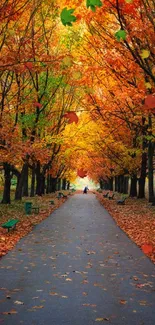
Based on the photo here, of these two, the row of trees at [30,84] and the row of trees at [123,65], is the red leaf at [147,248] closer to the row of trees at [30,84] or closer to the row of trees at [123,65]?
the row of trees at [123,65]

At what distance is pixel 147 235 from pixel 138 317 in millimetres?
8371

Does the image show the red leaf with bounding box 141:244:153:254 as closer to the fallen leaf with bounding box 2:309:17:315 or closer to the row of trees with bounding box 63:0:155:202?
the row of trees with bounding box 63:0:155:202

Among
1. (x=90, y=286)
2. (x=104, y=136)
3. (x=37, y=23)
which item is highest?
(x=37, y=23)

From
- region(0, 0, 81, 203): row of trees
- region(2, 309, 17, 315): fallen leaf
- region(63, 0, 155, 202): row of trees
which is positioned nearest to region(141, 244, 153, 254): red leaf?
region(63, 0, 155, 202): row of trees

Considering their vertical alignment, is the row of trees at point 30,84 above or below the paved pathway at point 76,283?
above

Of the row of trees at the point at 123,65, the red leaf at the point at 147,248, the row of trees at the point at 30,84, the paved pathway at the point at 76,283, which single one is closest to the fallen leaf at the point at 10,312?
the paved pathway at the point at 76,283

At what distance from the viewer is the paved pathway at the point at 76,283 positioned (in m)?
5.70

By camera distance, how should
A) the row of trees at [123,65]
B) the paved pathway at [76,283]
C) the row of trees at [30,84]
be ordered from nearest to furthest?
the paved pathway at [76,283]
the row of trees at [123,65]
the row of trees at [30,84]

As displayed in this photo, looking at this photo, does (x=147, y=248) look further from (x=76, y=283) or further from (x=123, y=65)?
(x=123, y=65)

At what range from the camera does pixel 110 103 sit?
75.4ft

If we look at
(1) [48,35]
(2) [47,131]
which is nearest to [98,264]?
(1) [48,35]

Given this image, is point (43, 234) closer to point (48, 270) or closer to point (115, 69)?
point (48, 270)

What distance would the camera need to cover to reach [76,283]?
25.1 ft

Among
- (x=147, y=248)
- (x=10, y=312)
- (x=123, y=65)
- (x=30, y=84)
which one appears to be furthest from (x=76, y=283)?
(x=30, y=84)
